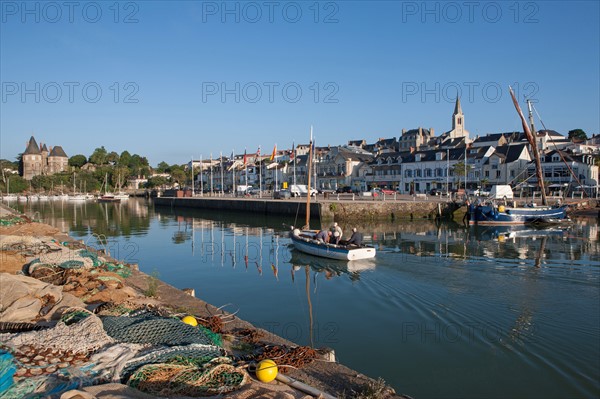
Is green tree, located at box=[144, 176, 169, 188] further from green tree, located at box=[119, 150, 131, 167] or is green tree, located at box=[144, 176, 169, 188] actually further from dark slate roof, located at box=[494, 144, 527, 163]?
dark slate roof, located at box=[494, 144, 527, 163]

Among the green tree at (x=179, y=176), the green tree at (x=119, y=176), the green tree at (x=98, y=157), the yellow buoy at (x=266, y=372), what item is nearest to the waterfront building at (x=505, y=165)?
the yellow buoy at (x=266, y=372)

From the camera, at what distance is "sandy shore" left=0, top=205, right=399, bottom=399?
22.6 feet

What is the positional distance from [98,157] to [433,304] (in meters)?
169

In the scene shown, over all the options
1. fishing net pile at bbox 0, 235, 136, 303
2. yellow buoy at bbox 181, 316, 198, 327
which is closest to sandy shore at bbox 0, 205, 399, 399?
fishing net pile at bbox 0, 235, 136, 303

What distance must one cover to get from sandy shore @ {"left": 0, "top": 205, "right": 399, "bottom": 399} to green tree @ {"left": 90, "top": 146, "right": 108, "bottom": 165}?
16173 centimetres

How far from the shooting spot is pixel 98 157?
543 ft

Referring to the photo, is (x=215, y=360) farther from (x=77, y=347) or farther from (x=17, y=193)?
(x=17, y=193)

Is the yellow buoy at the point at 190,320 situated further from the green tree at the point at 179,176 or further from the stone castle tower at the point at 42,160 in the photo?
the stone castle tower at the point at 42,160

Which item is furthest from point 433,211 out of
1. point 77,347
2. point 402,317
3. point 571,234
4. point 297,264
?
point 77,347

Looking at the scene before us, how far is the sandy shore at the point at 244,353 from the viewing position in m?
6.88

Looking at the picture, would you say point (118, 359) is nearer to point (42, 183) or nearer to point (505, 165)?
point (505, 165)

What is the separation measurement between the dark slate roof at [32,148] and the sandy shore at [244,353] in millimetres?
174788

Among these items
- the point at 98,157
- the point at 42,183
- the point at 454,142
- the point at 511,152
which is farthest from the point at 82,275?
the point at 98,157

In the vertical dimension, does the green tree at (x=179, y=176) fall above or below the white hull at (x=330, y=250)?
above
